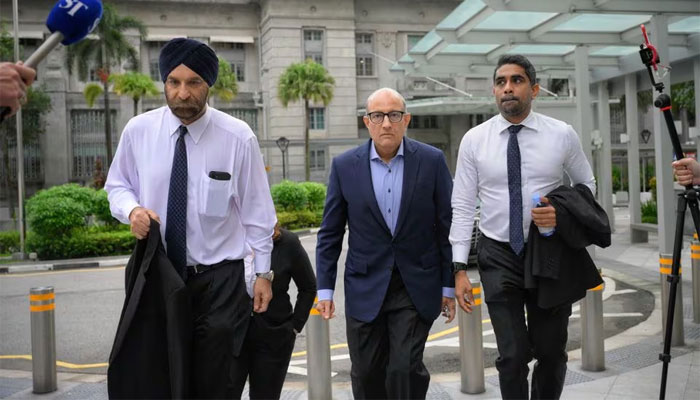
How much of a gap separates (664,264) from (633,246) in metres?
10.3

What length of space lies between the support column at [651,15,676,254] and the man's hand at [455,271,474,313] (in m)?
7.18

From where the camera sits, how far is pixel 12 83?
93.8 inches

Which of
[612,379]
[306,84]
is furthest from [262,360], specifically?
[306,84]

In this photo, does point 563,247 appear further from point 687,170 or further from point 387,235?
point 387,235

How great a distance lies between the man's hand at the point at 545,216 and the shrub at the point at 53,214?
17.0 m

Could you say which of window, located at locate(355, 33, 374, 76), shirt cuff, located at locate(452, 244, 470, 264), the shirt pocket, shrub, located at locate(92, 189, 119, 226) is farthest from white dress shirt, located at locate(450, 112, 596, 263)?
window, located at locate(355, 33, 374, 76)

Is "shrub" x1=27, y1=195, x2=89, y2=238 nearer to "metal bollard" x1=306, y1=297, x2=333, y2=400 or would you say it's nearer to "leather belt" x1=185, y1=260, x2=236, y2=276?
"metal bollard" x1=306, y1=297, x2=333, y2=400

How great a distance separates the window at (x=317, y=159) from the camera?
4578 cm

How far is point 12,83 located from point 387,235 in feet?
7.42

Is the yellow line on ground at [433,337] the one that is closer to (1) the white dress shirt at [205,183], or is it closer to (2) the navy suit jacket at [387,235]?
(2) the navy suit jacket at [387,235]

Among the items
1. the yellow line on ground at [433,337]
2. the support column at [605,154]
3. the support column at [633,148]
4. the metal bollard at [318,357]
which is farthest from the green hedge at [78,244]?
the metal bollard at [318,357]

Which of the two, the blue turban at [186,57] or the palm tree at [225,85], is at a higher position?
the palm tree at [225,85]

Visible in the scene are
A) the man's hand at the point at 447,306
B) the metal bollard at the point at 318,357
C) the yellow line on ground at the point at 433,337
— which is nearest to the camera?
the man's hand at the point at 447,306

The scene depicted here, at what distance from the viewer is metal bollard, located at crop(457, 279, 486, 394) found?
5.62 meters
